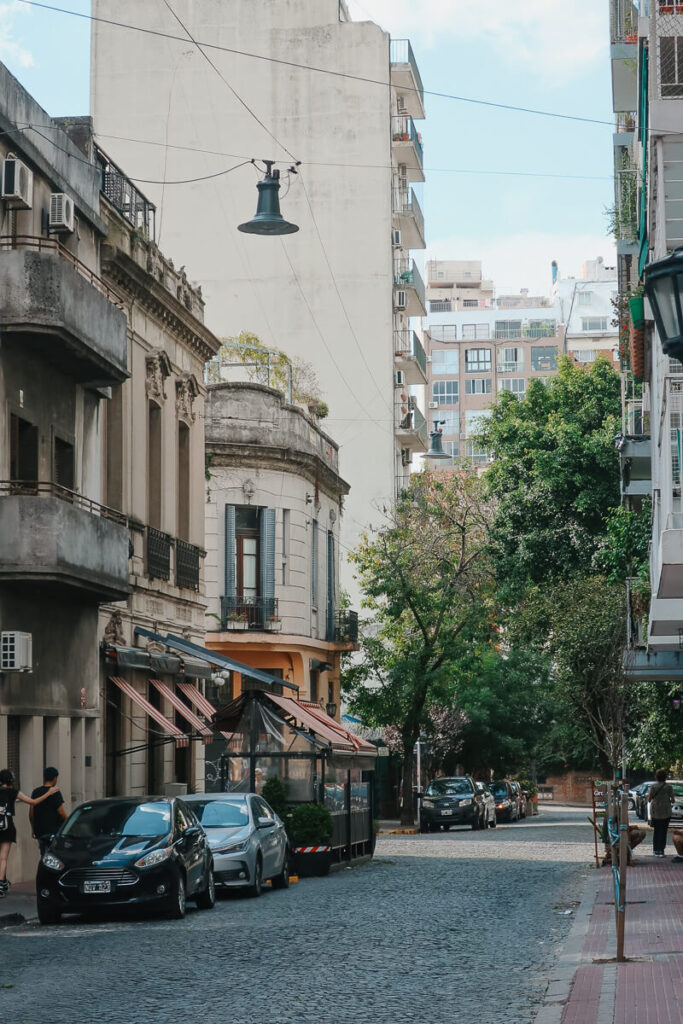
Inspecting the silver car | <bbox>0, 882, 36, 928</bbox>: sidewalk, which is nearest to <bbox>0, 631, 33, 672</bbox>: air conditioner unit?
<bbox>0, 882, 36, 928</bbox>: sidewalk

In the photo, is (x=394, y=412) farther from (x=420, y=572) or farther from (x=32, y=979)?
(x=32, y=979)

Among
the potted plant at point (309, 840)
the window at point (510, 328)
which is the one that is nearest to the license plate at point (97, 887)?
the potted plant at point (309, 840)

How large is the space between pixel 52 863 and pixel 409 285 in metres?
40.4

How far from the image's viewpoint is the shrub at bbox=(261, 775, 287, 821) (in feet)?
87.0

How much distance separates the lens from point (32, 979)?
12562 millimetres

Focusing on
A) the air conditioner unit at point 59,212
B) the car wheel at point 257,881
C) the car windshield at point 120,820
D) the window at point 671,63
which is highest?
the window at point 671,63

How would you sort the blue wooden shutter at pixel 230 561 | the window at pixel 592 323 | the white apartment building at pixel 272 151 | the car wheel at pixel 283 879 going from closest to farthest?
the car wheel at pixel 283 879
the blue wooden shutter at pixel 230 561
the white apartment building at pixel 272 151
the window at pixel 592 323

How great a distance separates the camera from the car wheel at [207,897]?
19.2 m

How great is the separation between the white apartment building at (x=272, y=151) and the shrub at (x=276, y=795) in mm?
27780

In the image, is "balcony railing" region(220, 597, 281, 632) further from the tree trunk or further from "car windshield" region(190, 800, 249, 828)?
"car windshield" region(190, 800, 249, 828)

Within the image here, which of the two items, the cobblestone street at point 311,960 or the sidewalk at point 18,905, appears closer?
the cobblestone street at point 311,960

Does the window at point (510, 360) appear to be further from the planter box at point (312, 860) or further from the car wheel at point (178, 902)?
the car wheel at point (178, 902)

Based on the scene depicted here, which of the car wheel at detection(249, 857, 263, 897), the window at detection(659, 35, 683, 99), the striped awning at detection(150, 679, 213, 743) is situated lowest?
the car wheel at detection(249, 857, 263, 897)

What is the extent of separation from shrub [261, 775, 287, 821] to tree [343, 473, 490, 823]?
19.6 m
